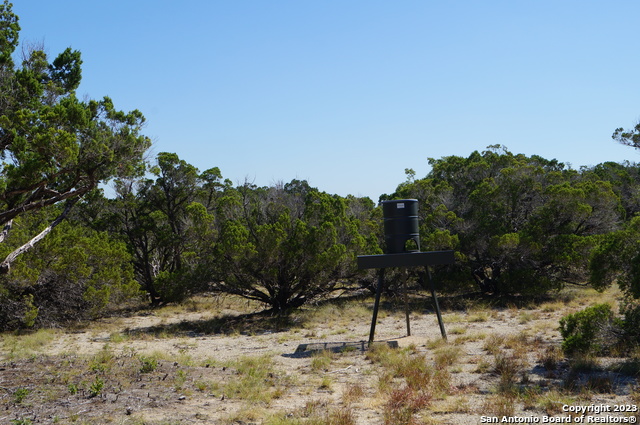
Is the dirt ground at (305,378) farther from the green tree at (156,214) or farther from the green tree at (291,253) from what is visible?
the green tree at (156,214)

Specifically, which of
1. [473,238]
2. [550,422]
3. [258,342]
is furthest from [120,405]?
[473,238]

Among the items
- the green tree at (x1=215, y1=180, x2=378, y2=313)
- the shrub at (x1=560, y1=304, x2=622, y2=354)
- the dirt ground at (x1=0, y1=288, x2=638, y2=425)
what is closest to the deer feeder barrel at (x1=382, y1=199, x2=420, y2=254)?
the dirt ground at (x1=0, y1=288, x2=638, y2=425)

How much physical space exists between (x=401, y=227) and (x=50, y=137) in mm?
7056

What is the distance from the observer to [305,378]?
8703mm

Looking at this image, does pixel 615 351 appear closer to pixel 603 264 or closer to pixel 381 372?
pixel 603 264

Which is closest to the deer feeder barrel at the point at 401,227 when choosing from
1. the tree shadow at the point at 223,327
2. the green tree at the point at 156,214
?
the tree shadow at the point at 223,327

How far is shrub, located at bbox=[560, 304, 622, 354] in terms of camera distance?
854 centimetres

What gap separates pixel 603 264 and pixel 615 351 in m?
1.53

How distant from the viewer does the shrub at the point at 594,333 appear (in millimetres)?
8539

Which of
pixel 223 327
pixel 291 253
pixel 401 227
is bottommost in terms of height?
pixel 223 327

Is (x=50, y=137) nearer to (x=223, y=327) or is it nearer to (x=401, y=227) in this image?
(x=401, y=227)

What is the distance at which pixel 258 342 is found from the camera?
13.1 meters

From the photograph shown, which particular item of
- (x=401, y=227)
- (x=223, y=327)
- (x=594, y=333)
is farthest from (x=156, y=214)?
(x=594, y=333)

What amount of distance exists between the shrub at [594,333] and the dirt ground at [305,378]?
28 centimetres
